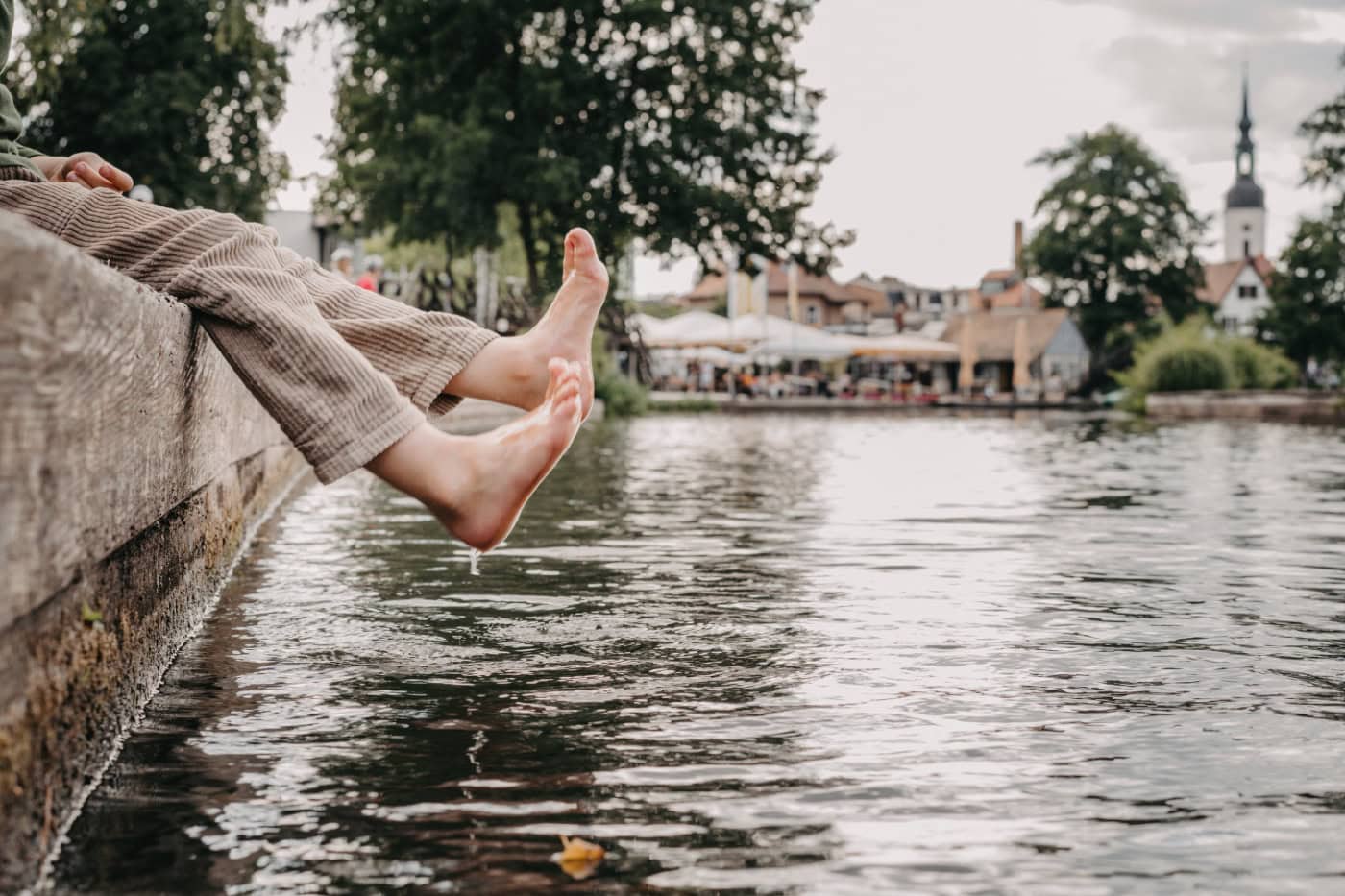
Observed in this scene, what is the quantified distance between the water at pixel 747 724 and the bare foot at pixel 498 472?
34 centimetres

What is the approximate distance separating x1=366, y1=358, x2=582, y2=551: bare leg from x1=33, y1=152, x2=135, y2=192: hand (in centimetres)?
109

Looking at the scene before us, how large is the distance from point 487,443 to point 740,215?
32.9 metres

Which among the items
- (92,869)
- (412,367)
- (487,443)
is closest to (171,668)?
(412,367)

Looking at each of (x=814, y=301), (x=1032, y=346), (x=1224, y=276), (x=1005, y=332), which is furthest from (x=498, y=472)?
(x=814, y=301)

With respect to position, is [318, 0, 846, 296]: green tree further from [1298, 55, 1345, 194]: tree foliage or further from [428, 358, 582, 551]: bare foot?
[428, 358, 582, 551]: bare foot

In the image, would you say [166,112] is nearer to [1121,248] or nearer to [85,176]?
[85,176]

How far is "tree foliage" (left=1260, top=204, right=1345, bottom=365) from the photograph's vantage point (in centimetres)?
6700

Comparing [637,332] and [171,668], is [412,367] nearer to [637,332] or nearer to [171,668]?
[171,668]

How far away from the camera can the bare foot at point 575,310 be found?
382 cm

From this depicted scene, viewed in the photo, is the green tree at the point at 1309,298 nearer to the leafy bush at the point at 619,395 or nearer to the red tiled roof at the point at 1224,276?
the leafy bush at the point at 619,395

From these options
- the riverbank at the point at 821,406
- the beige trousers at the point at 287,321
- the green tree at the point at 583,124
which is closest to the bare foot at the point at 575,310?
the beige trousers at the point at 287,321

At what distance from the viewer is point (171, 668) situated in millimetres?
3662

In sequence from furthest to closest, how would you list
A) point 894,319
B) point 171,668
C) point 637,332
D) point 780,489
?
point 894,319 < point 637,332 < point 780,489 < point 171,668

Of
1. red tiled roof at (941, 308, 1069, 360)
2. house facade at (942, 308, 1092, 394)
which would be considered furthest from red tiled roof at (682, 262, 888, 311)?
house facade at (942, 308, 1092, 394)
